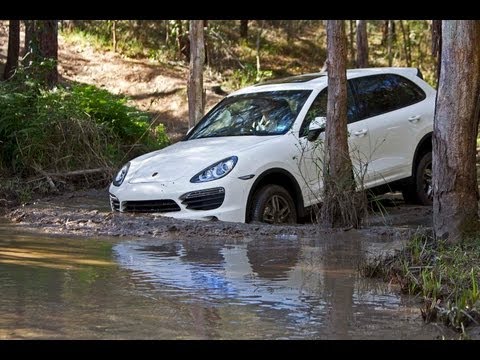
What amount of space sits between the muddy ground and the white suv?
0.83 ft

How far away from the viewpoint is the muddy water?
4.45 meters

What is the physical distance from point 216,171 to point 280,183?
2.65ft

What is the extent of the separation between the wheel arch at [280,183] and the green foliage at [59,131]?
416 centimetres

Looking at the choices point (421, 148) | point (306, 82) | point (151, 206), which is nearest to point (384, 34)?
point (421, 148)

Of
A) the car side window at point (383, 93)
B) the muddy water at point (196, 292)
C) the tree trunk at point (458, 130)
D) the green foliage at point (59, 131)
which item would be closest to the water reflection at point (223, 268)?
the muddy water at point (196, 292)

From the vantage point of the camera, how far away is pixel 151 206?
28.7ft

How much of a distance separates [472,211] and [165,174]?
10.8ft

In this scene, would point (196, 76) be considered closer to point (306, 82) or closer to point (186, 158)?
point (306, 82)

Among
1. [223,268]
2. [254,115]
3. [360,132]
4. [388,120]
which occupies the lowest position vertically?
[223,268]

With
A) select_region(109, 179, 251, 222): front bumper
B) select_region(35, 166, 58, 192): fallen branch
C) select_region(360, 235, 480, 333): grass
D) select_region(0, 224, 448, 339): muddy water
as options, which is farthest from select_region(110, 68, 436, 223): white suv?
select_region(35, 166, 58, 192): fallen branch

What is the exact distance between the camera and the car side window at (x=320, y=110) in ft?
30.2

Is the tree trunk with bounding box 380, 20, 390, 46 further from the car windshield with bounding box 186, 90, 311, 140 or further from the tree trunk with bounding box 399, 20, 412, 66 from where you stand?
the car windshield with bounding box 186, 90, 311, 140

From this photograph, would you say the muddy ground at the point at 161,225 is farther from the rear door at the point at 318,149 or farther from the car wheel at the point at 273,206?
the rear door at the point at 318,149

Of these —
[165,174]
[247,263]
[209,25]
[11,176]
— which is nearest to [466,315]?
[247,263]
